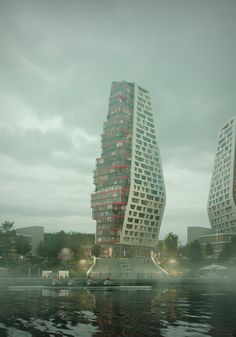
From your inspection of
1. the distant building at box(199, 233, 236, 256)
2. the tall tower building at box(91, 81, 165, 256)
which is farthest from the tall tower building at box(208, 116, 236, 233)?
the tall tower building at box(91, 81, 165, 256)

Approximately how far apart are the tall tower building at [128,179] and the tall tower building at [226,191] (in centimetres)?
3023

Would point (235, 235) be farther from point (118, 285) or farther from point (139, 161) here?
point (118, 285)

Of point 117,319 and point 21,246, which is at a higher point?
point 21,246

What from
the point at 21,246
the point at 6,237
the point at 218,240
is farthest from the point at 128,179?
the point at 6,237

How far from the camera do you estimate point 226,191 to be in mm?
181250

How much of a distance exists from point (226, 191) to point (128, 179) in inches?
2010

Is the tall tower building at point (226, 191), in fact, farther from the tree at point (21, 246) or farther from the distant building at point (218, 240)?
the tree at point (21, 246)

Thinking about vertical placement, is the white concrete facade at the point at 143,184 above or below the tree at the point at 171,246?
above

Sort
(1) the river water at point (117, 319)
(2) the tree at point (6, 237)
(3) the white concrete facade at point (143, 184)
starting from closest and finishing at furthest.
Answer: (1) the river water at point (117, 319), (2) the tree at point (6, 237), (3) the white concrete facade at point (143, 184)

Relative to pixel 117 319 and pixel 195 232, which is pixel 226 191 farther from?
pixel 117 319

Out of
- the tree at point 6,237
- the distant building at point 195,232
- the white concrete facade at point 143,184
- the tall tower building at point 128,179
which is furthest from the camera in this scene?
the distant building at point 195,232

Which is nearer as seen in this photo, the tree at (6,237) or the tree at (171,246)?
the tree at (6,237)

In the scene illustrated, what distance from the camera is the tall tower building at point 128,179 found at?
156500 mm

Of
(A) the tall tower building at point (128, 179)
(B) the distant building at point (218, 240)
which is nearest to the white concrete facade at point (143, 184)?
(A) the tall tower building at point (128, 179)
